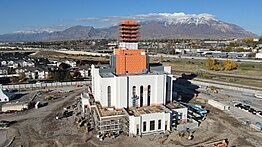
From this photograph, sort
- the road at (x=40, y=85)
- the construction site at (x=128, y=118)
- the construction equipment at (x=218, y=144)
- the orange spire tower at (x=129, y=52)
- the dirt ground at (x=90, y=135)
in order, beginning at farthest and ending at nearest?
the road at (x=40, y=85), the orange spire tower at (x=129, y=52), the construction site at (x=128, y=118), the dirt ground at (x=90, y=135), the construction equipment at (x=218, y=144)

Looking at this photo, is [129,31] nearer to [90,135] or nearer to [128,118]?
[128,118]

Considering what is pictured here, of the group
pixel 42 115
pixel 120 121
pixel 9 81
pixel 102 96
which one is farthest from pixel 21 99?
pixel 120 121

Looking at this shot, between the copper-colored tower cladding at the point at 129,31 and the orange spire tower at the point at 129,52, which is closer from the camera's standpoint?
the orange spire tower at the point at 129,52

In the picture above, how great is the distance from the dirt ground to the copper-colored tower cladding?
16.3 m

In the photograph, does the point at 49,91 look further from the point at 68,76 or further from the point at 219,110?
the point at 219,110

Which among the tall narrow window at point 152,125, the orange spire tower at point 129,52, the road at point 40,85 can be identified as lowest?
the tall narrow window at point 152,125

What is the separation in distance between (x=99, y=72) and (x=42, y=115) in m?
12.6

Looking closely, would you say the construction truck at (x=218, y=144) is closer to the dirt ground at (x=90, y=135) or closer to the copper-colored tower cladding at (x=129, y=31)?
the dirt ground at (x=90, y=135)

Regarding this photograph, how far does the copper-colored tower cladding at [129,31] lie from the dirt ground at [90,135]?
16.3 metres

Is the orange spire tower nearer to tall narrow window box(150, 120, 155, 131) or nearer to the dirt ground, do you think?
tall narrow window box(150, 120, 155, 131)

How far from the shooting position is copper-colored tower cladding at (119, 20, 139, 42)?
37.6 meters

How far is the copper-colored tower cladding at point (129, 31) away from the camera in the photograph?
37.6 meters

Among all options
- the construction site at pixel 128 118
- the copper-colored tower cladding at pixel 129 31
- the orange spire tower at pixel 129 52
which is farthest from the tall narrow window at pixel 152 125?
the copper-colored tower cladding at pixel 129 31

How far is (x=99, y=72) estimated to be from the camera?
3759 centimetres
